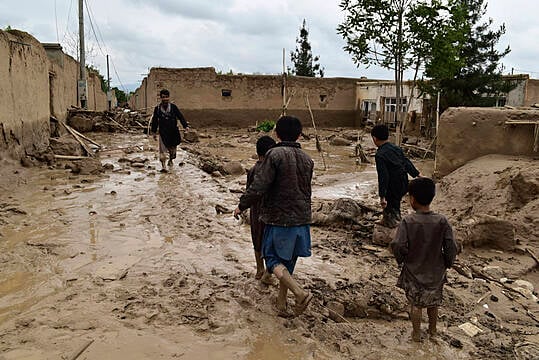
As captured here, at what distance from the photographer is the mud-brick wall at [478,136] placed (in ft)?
22.2

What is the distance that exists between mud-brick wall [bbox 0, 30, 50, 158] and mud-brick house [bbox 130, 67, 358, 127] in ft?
37.8

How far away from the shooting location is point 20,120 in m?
7.70

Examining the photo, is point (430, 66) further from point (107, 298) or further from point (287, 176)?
point (107, 298)

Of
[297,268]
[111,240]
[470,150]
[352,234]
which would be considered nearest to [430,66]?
[470,150]

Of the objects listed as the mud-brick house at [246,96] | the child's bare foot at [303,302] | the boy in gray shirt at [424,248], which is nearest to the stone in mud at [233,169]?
the child's bare foot at [303,302]

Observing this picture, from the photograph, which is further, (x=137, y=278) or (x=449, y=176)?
(x=449, y=176)

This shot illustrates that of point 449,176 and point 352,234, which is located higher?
point 449,176

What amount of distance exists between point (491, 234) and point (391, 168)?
1395mm

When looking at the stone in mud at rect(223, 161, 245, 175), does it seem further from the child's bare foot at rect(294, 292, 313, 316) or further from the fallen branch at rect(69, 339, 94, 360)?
the fallen branch at rect(69, 339, 94, 360)

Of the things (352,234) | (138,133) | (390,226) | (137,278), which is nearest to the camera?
(137,278)

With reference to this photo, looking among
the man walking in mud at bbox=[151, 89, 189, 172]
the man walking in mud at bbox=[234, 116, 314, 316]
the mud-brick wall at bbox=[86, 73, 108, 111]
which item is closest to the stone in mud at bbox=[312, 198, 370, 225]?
the man walking in mud at bbox=[234, 116, 314, 316]

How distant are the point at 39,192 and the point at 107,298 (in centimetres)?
396

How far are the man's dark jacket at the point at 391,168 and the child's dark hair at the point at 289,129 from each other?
1.72 metres

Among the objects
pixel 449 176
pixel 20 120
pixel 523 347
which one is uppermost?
pixel 20 120
